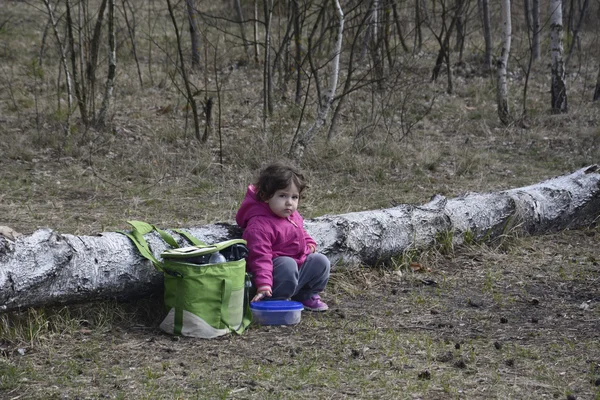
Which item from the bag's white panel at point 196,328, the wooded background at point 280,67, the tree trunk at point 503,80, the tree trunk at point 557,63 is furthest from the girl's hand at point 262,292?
the tree trunk at point 557,63

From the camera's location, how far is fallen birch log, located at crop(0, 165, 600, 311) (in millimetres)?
3953

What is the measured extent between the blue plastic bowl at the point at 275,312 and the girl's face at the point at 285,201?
580 millimetres

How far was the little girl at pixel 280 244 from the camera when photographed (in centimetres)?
453

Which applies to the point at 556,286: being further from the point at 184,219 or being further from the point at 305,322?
the point at 184,219

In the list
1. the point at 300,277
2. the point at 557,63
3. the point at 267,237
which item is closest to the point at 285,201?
the point at 267,237

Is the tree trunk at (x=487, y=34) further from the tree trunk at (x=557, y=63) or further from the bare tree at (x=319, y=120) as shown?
the bare tree at (x=319, y=120)

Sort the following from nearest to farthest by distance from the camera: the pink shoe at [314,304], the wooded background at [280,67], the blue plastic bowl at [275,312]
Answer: the blue plastic bowl at [275,312], the pink shoe at [314,304], the wooded background at [280,67]

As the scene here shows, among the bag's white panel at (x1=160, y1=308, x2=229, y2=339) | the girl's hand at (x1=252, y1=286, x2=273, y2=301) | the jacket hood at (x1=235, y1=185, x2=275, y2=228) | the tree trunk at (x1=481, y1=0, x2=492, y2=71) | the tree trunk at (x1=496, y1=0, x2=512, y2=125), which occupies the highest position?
the tree trunk at (x1=481, y1=0, x2=492, y2=71)

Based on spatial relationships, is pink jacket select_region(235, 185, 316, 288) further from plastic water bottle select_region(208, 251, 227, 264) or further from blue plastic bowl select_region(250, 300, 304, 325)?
plastic water bottle select_region(208, 251, 227, 264)

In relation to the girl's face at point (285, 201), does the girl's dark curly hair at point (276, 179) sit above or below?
above

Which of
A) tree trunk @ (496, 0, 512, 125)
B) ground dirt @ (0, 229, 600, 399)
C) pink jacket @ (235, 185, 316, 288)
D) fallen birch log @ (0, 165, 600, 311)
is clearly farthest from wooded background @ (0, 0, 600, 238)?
ground dirt @ (0, 229, 600, 399)

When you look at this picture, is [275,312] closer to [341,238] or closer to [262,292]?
[262,292]

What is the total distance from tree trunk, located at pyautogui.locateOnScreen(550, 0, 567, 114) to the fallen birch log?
543cm

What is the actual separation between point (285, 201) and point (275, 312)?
2.29ft
